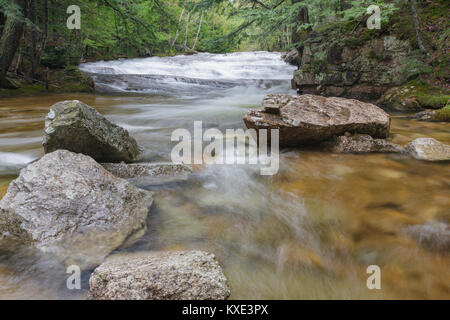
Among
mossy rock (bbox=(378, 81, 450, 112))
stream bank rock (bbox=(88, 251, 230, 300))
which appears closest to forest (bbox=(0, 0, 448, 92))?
mossy rock (bbox=(378, 81, 450, 112))

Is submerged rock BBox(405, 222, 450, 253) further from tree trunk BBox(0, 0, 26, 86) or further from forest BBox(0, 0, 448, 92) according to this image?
tree trunk BBox(0, 0, 26, 86)

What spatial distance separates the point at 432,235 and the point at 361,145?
2.12 meters

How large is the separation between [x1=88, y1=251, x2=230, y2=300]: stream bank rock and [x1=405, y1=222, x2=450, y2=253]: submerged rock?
1541mm

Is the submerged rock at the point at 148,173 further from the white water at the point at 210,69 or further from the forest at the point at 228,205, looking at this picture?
the white water at the point at 210,69

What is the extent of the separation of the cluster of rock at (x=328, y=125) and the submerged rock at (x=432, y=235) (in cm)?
191

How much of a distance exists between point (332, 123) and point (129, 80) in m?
11.5

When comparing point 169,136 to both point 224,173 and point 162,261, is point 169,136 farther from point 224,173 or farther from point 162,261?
point 162,261

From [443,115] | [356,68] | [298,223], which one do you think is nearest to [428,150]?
[298,223]

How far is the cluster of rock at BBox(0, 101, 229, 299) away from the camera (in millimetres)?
1448

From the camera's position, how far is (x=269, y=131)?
13.1ft

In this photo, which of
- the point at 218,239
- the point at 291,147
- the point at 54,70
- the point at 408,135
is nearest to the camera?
the point at 218,239

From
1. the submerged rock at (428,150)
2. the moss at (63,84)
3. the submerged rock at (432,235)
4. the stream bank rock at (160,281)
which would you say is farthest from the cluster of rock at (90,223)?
the moss at (63,84)

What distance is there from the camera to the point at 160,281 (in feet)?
4.68
